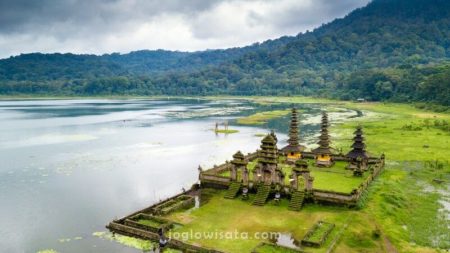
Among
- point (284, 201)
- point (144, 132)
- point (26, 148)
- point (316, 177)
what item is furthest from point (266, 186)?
point (144, 132)

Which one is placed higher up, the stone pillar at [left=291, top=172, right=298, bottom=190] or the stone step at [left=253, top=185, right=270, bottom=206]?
the stone pillar at [left=291, top=172, right=298, bottom=190]

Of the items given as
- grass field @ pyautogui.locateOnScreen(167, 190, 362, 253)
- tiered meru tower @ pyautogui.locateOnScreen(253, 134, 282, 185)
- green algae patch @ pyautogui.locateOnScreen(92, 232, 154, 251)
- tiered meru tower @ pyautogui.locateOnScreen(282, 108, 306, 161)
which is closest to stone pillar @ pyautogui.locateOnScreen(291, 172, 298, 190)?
tiered meru tower @ pyautogui.locateOnScreen(253, 134, 282, 185)

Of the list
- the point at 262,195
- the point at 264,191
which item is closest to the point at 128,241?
the point at 262,195

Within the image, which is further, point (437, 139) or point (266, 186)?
point (437, 139)

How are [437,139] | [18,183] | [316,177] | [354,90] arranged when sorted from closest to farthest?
[316,177]
[18,183]
[437,139]
[354,90]

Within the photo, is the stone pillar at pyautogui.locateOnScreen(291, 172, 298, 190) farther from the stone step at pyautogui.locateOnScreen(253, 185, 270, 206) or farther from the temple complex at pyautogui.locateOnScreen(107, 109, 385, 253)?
the stone step at pyautogui.locateOnScreen(253, 185, 270, 206)

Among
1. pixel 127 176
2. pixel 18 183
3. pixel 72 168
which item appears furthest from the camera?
pixel 72 168

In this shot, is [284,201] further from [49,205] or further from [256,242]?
[49,205]
